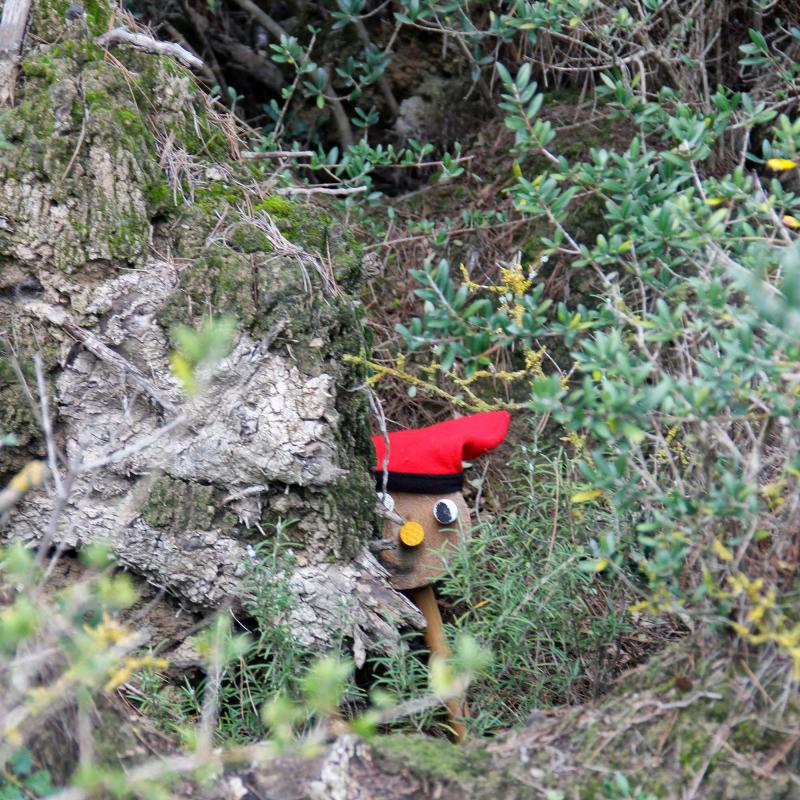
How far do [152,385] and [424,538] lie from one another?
41.5 inches

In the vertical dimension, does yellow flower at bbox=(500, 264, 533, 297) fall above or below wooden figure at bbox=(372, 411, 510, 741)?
above

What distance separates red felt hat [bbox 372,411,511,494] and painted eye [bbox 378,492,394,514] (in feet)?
0.16

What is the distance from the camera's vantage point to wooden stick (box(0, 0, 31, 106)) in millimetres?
3236

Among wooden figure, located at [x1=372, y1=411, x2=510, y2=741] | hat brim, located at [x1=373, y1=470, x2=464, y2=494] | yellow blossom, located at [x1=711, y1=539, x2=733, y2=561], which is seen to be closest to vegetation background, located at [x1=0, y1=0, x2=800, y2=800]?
yellow blossom, located at [x1=711, y1=539, x2=733, y2=561]

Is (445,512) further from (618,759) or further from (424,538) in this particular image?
(618,759)

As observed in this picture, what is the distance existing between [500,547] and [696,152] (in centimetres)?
141

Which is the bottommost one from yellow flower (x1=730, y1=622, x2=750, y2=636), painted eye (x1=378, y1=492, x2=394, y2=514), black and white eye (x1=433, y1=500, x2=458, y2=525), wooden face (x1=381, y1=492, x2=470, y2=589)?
wooden face (x1=381, y1=492, x2=470, y2=589)

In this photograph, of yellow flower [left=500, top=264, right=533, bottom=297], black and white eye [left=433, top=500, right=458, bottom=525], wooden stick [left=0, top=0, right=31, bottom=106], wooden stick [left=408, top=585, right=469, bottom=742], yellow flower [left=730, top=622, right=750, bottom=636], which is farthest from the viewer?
black and white eye [left=433, top=500, right=458, bottom=525]

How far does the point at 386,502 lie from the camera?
3.44m

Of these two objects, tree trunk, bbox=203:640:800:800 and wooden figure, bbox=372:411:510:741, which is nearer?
tree trunk, bbox=203:640:800:800

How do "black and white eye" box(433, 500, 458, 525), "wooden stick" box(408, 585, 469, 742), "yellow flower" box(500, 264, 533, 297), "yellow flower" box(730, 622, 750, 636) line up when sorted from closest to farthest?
"yellow flower" box(730, 622, 750, 636)
"yellow flower" box(500, 264, 533, 297)
"wooden stick" box(408, 585, 469, 742)
"black and white eye" box(433, 500, 458, 525)

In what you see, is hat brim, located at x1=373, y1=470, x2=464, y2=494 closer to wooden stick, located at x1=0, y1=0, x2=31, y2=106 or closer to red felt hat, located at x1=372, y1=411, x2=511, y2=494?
red felt hat, located at x1=372, y1=411, x2=511, y2=494

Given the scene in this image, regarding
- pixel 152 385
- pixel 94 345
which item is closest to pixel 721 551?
pixel 152 385

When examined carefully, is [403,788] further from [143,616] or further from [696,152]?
[696,152]
